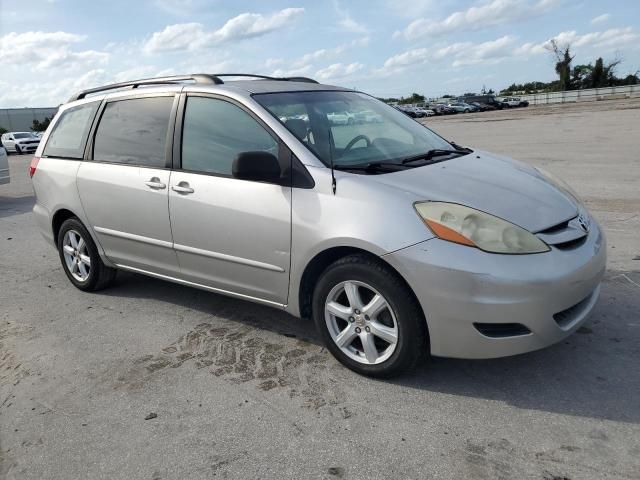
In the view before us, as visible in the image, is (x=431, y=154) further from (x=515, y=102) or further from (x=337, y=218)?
(x=515, y=102)

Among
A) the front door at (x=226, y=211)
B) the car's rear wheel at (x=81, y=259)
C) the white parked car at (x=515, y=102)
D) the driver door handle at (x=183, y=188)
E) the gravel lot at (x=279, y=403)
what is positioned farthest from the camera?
the white parked car at (x=515, y=102)

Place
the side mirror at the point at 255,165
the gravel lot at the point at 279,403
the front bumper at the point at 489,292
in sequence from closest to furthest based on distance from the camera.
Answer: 1. the gravel lot at the point at 279,403
2. the front bumper at the point at 489,292
3. the side mirror at the point at 255,165

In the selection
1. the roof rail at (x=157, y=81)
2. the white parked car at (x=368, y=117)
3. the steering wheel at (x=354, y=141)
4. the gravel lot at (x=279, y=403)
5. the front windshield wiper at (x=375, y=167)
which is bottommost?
the gravel lot at (x=279, y=403)

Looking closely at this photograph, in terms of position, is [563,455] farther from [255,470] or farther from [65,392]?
[65,392]

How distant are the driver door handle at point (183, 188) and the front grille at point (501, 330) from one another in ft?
6.99

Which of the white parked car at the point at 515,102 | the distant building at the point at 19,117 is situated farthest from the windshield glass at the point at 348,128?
the distant building at the point at 19,117

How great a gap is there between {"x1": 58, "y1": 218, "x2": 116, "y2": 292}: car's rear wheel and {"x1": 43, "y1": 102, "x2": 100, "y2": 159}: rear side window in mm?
628

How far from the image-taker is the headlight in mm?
2969

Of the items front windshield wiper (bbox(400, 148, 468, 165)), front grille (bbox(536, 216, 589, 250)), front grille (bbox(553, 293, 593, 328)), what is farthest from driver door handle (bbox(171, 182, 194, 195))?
front grille (bbox(553, 293, 593, 328))

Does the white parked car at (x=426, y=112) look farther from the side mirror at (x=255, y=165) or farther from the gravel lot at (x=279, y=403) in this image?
the side mirror at (x=255, y=165)

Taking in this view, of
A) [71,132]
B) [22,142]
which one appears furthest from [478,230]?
[22,142]

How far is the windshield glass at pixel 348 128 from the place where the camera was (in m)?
3.73

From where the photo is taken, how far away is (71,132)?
5.26 metres

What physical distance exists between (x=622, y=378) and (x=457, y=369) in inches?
34.5
